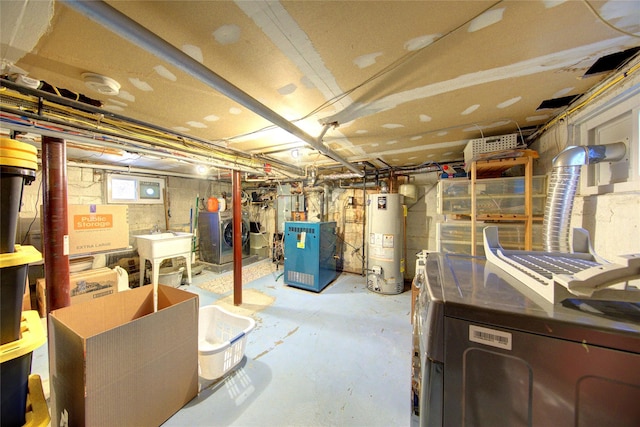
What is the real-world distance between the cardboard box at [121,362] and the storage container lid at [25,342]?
0.78ft

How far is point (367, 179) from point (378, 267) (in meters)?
1.72

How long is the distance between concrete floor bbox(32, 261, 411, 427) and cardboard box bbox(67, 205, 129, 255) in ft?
3.75

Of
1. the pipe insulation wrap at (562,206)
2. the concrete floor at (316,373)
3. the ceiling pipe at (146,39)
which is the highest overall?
the ceiling pipe at (146,39)

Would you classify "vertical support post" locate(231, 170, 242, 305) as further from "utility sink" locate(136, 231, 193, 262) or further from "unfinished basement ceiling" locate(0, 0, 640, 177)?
"unfinished basement ceiling" locate(0, 0, 640, 177)

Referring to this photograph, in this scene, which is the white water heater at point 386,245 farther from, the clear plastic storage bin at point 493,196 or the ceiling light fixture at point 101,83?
the ceiling light fixture at point 101,83

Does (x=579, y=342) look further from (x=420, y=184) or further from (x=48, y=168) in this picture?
(x=420, y=184)

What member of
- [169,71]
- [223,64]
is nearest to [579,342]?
[223,64]

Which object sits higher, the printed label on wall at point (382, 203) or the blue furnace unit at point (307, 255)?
the printed label on wall at point (382, 203)

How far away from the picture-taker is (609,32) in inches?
35.3

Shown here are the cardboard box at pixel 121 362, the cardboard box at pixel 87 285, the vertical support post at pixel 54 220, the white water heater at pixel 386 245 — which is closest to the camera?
the cardboard box at pixel 121 362

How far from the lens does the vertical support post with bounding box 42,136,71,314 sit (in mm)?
1584

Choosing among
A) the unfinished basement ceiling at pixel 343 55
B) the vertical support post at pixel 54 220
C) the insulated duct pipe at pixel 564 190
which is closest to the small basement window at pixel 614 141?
the insulated duct pipe at pixel 564 190

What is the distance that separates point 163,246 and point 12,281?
116 inches

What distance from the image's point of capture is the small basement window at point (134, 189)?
3.68 meters
